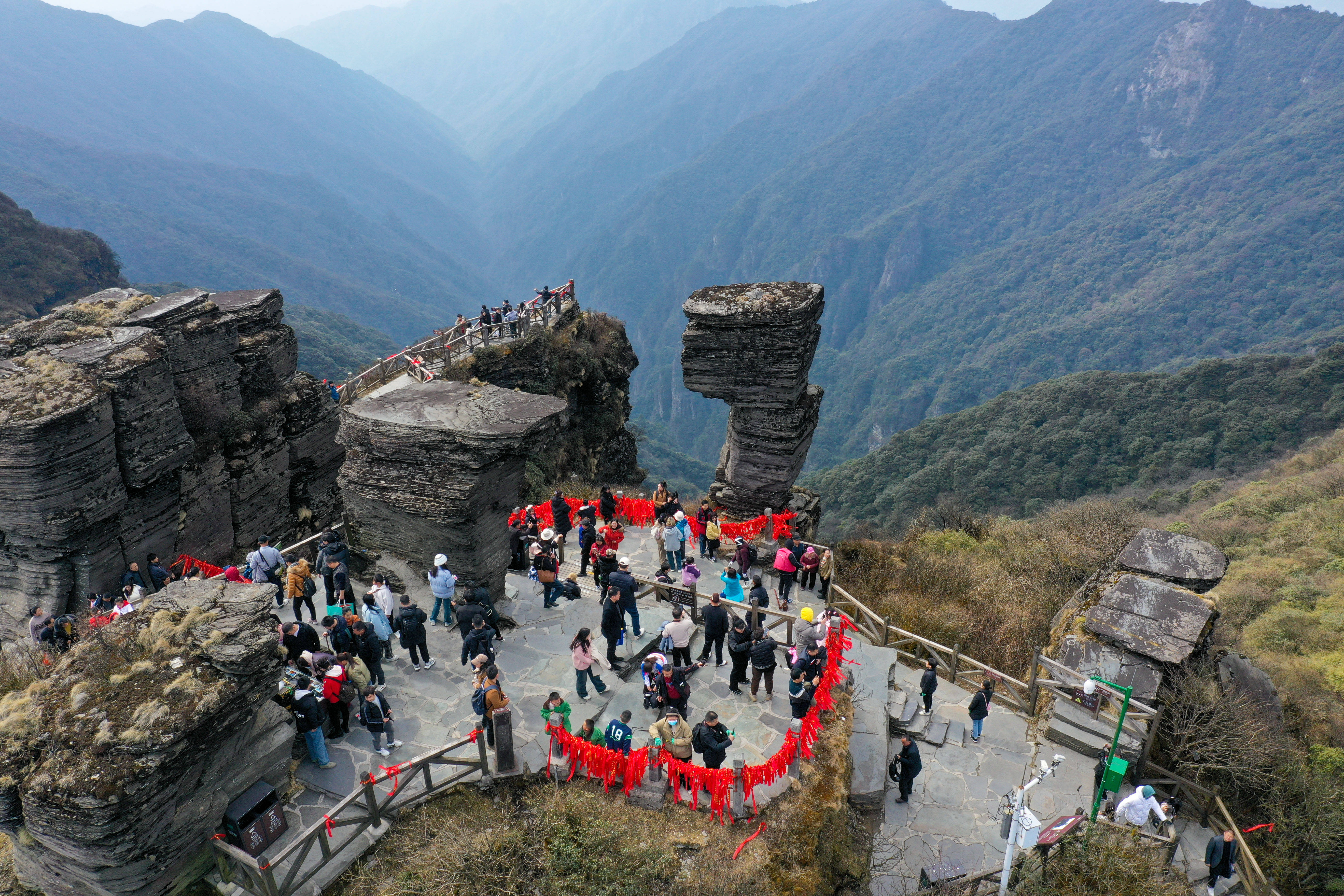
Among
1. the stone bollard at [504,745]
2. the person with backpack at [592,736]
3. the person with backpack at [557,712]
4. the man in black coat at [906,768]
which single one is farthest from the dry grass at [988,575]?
the stone bollard at [504,745]

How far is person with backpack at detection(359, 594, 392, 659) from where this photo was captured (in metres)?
11.1

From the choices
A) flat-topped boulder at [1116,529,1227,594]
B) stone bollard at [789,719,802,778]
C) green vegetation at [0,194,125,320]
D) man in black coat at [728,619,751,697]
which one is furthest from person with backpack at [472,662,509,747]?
→ green vegetation at [0,194,125,320]

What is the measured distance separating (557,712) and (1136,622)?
1036cm

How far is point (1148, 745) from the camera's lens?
1145 cm

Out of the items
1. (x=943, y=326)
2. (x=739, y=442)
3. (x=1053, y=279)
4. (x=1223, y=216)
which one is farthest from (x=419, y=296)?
(x=739, y=442)

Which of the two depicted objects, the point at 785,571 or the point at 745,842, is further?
the point at 785,571

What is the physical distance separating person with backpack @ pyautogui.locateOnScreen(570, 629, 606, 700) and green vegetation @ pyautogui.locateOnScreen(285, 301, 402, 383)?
42799 mm

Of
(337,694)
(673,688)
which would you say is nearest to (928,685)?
(673,688)

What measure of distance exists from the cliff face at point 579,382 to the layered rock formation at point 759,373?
10228 millimetres

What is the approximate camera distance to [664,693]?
1006cm

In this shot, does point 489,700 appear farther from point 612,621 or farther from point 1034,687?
point 1034,687

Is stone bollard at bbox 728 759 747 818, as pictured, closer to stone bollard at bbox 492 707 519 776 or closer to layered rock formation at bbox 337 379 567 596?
stone bollard at bbox 492 707 519 776

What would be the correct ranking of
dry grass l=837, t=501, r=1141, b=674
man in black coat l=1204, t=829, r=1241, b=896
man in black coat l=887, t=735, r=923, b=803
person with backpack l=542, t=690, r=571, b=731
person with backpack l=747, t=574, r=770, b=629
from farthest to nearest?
dry grass l=837, t=501, r=1141, b=674, person with backpack l=747, t=574, r=770, b=629, man in black coat l=887, t=735, r=923, b=803, man in black coat l=1204, t=829, r=1241, b=896, person with backpack l=542, t=690, r=571, b=731

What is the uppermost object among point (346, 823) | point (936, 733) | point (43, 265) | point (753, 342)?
point (753, 342)
